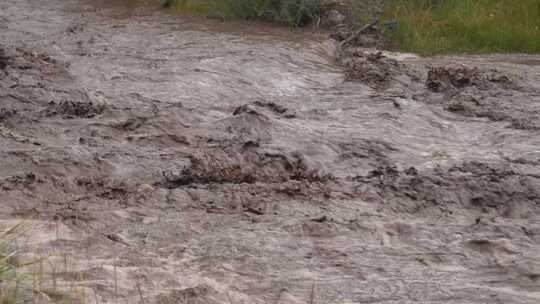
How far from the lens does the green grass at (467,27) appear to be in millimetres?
11672

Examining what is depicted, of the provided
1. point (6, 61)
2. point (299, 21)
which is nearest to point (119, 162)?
point (6, 61)

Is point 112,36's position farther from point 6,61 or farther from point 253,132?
point 253,132

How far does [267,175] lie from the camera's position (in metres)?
6.33

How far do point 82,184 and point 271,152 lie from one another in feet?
5.08

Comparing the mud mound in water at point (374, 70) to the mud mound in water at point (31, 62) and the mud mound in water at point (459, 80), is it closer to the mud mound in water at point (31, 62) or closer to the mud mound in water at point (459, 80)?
the mud mound in water at point (459, 80)

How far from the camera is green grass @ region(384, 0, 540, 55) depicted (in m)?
11.7

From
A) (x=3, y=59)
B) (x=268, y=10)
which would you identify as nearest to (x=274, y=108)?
(x=3, y=59)

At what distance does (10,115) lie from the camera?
24.0 feet

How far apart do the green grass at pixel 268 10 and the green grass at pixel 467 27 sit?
1214mm

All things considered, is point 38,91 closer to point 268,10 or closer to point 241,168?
point 241,168

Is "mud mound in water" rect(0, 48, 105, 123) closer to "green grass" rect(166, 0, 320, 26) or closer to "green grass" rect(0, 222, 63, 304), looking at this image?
"green grass" rect(0, 222, 63, 304)

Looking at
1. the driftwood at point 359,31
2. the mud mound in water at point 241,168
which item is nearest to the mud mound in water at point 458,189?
the mud mound in water at point 241,168

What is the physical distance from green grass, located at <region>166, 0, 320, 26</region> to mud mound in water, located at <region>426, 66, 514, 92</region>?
3.62 m

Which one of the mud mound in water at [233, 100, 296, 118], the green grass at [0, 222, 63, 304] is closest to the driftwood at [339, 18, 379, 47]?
the mud mound in water at [233, 100, 296, 118]
